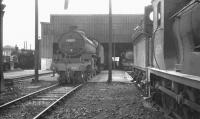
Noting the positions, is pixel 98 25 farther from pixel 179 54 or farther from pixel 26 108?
pixel 179 54

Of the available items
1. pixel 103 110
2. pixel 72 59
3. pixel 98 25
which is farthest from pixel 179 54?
pixel 98 25

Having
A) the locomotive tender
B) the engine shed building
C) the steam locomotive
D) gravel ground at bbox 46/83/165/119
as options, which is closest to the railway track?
gravel ground at bbox 46/83/165/119

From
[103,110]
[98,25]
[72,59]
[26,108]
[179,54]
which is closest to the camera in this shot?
[179,54]

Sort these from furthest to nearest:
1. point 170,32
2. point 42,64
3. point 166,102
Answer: point 42,64, point 166,102, point 170,32

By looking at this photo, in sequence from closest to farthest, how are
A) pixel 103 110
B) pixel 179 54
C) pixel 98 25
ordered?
pixel 179 54 < pixel 103 110 < pixel 98 25

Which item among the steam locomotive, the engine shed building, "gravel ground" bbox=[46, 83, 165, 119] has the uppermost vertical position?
the engine shed building

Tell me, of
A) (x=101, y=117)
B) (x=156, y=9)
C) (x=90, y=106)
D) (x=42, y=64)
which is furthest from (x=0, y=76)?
(x=42, y=64)

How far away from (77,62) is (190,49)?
12.4m

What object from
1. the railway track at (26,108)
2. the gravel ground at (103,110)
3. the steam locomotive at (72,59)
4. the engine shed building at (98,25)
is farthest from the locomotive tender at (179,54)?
the engine shed building at (98,25)

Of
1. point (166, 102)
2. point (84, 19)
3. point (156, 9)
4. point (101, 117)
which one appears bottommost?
point (101, 117)

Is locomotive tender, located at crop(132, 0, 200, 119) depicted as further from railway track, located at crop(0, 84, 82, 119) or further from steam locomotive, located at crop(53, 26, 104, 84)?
steam locomotive, located at crop(53, 26, 104, 84)

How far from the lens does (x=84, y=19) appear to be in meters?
39.0

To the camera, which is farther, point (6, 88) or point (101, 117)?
point (6, 88)

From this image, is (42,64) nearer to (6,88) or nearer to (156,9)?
(6,88)
